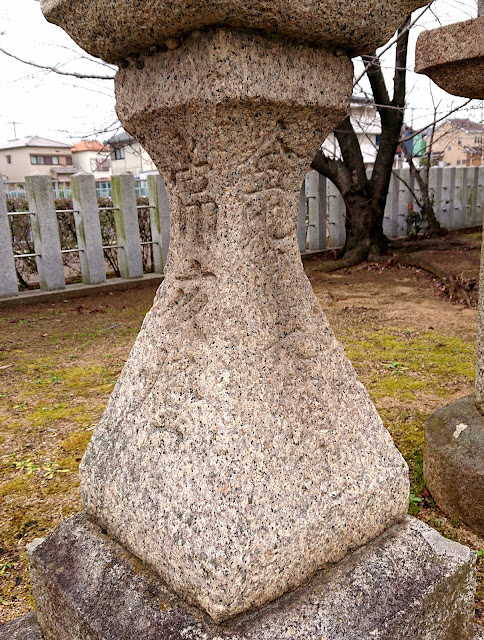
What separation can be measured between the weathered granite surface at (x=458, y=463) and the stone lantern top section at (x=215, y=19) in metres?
1.62

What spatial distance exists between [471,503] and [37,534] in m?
1.74

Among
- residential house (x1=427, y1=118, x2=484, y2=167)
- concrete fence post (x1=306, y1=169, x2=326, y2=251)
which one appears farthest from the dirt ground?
residential house (x1=427, y1=118, x2=484, y2=167)

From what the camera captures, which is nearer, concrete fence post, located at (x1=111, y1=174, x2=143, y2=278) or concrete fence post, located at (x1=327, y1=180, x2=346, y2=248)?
concrete fence post, located at (x1=111, y1=174, x2=143, y2=278)

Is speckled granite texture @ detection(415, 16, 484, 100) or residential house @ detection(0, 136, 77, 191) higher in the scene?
residential house @ detection(0, 136, 77, 191)

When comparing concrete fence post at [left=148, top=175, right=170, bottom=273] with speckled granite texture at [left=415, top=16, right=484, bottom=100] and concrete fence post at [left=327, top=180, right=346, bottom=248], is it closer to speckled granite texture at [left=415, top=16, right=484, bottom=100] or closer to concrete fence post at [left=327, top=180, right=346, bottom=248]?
concrete fence post at [left=327, top=180, right=346, bottom=248]

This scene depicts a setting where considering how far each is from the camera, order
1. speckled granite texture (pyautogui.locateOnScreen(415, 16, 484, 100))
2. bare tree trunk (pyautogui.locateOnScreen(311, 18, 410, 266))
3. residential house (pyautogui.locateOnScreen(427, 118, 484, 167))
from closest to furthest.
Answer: speckled granite texture (pyautogui.locateOnScreen(415, 16, 484, 100)) → bare tree trunk (pyautogui.locateOnScreen(311, 18, 410, 266)) → residential house (pyautogui.locateOnScreen(427, 118, 484, 167))

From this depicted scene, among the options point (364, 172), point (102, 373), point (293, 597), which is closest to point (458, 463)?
point (293, 597)

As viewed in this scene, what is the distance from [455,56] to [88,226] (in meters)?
6.05

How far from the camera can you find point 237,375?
1242 mm

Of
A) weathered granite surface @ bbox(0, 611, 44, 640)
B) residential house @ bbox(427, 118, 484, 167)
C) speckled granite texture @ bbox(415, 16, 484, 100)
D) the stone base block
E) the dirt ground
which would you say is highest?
residential house @ bbox(427, 118, 484, 167)

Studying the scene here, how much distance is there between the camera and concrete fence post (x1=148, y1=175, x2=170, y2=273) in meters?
7.94

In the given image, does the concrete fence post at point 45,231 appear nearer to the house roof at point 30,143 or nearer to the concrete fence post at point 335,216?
the concrete fence post at point 335,216

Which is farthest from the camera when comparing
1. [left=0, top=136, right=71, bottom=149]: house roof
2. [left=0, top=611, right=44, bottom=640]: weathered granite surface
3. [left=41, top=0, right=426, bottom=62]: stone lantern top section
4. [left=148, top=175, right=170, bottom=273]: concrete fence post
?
[left=0, top=136, right=71, bottom=149]: house roof

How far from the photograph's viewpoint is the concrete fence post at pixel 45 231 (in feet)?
22.2
